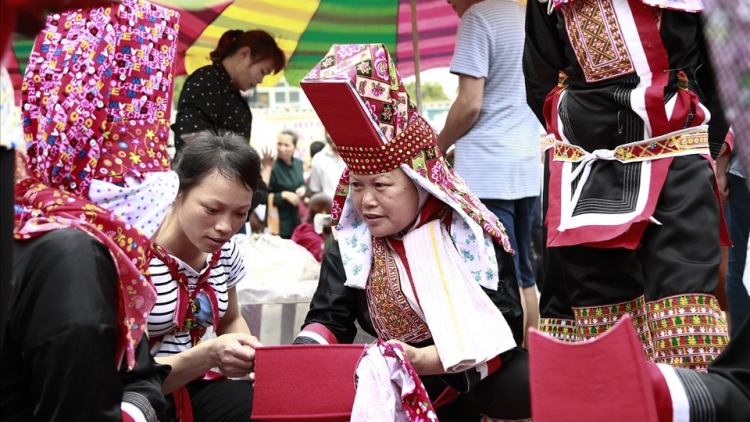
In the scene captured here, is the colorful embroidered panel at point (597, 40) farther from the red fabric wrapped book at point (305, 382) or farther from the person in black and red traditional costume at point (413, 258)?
the red fabric wrapped book at point (305, 382)

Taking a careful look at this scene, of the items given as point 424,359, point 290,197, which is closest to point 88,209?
point 424,359

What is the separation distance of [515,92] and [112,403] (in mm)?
3132

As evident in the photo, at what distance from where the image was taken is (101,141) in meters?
2.02

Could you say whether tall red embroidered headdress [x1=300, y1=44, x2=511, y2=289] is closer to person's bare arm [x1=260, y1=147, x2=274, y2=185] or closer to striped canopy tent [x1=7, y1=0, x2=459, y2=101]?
striped canopy tent [x1=7, y1=0, x2=459, y2=101]

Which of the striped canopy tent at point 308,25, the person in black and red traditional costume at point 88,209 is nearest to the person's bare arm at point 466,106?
the striped canopy tent at point 308,25

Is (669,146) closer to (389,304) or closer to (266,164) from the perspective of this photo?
(389,304)

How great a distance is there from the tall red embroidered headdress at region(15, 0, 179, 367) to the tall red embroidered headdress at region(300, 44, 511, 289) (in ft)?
2.31

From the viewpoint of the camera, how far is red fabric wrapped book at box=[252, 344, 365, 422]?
2.57 meters

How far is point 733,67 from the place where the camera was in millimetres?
1315

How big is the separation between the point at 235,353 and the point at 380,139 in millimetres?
742

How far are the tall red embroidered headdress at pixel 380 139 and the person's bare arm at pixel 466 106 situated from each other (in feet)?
5.06

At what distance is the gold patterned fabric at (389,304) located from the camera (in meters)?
2.91

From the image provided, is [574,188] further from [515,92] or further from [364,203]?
[515,92]

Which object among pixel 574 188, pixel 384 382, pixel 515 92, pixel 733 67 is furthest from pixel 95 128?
pixel 515 92
